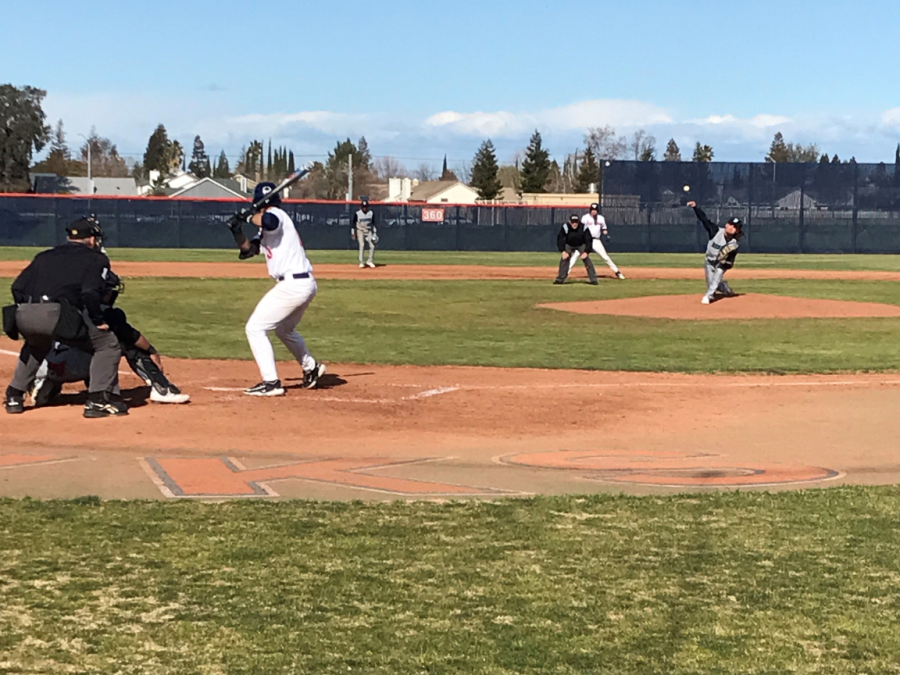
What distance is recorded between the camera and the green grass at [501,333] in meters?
14.4

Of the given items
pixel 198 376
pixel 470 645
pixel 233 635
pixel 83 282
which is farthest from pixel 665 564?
pixel 198 376

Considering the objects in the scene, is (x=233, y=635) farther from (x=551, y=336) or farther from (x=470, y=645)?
(x=551, y=336)

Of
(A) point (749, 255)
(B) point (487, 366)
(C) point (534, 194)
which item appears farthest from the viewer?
(C) point (534, 194)

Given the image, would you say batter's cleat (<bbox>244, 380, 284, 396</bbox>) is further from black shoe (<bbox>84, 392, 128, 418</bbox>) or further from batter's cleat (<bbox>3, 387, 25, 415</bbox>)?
batter's cleat (<bbox>3, 387, 25, 415</bbox>)

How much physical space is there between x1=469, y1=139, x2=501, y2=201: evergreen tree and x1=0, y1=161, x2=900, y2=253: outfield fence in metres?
51.4

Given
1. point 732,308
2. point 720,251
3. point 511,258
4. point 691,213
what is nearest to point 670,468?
point 720,251

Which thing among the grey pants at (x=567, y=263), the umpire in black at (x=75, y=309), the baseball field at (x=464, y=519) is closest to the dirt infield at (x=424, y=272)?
the grey pants at (x=567, y=263)

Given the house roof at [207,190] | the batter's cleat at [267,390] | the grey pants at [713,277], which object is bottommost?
the batter's cleat at [267,390]

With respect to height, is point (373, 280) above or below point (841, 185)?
below

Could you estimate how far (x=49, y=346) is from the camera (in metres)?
9.41

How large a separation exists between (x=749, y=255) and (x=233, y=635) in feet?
158

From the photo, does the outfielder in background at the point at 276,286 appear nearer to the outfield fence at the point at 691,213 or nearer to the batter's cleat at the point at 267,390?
the batter's cleat at the point at 267,390

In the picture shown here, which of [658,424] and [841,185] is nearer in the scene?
[658,424]

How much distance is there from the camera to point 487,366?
45.0 feet
